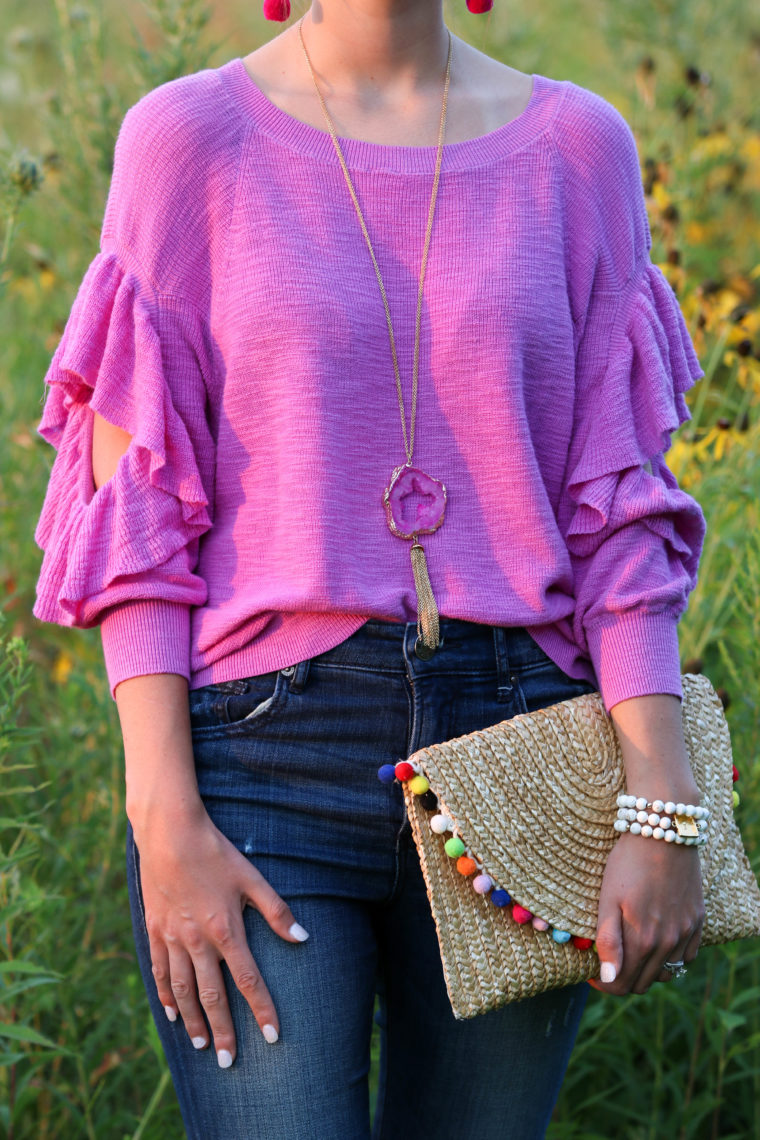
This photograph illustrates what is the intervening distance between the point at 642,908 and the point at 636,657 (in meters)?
0.28

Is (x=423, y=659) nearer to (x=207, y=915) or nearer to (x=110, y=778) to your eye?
(x=207, y=915)

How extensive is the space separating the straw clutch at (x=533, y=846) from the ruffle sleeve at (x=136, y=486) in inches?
12.4

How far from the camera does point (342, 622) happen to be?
1238 millimetres

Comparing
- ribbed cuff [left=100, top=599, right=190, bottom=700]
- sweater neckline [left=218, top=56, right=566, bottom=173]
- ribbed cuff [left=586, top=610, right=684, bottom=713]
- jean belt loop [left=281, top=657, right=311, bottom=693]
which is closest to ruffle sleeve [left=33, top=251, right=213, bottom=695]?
ribbed cuff [left=100, top=599, right=190, bottom=700]

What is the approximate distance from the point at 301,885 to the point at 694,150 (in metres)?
2.62

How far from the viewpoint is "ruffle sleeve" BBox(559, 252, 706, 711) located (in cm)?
135

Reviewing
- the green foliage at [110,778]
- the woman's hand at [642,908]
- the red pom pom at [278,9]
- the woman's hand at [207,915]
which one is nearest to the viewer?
the woman's hand at [207,915]

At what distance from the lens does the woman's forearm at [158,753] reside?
3.82ft

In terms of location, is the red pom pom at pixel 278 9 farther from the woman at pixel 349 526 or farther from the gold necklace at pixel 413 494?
the gold necklace at pixel 413 494

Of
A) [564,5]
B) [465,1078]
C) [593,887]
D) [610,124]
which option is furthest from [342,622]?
[564,5]

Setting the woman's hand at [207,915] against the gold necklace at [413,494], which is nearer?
the woman's hand at [207,915]

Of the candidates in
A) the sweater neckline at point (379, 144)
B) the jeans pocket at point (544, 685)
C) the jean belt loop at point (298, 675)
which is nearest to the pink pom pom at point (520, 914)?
the jeans pocket at point (544, 685)

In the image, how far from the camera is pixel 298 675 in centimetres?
121

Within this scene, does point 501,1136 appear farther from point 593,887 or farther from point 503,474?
point 503,474
